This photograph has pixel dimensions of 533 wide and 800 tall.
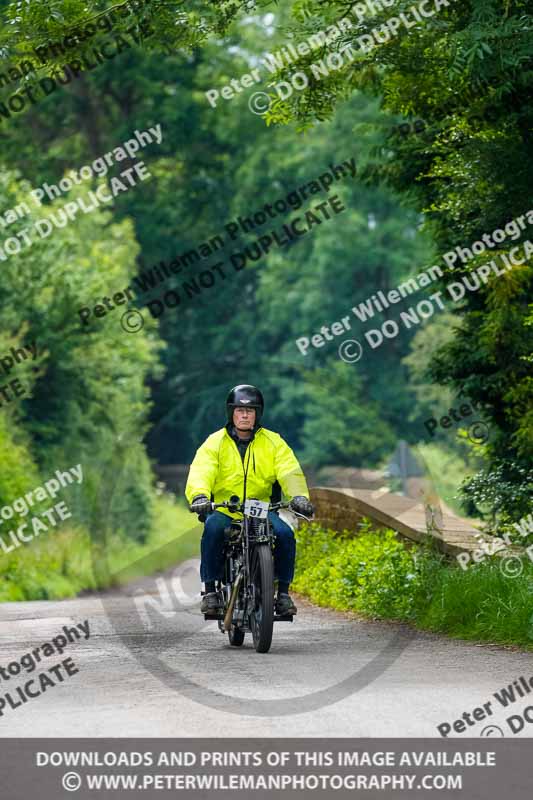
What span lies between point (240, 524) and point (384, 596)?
2.88 metres

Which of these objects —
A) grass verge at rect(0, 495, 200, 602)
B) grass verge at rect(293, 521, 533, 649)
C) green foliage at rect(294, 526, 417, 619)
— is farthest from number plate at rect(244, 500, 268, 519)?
grass verge at rect(0, 495, 200, 602)

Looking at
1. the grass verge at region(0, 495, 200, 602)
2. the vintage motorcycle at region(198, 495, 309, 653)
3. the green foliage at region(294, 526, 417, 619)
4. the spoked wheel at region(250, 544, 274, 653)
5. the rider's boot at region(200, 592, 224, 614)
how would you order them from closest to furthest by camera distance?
the spoked wheel at region(250, 544, 274, 653) → the vintage motorcycle at region(198, 495, 309, 653) → the rider's boot at region(200, 592, 224, 614) → the green foliage at region(294, 526, 417, 619) → the grass verge at region(0, 495, 200, 602)

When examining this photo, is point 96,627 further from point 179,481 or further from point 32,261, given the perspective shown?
point 179,481

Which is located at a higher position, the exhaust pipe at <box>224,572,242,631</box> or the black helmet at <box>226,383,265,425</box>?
the black helmet at <box>226,383,265,425</box>

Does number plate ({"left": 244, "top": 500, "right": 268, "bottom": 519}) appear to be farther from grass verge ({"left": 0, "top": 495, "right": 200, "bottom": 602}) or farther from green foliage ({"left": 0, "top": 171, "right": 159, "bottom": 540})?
green foliage ({"left": 0, "top": 171, "right": 159, "bottom": 540})

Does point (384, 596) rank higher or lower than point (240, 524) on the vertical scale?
lower

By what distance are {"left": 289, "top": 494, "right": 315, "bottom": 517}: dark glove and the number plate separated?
25cm

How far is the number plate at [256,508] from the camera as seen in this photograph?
11070mm

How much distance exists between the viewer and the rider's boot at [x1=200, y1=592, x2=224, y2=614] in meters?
11.4

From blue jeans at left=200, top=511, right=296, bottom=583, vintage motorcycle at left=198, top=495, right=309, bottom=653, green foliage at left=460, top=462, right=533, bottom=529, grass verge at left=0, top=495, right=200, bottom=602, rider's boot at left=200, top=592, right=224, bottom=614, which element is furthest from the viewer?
grass verge at left=0, top=495, right=200, bottom=602

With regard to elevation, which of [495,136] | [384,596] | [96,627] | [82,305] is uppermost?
[82,305]

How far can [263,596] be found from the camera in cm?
1070
